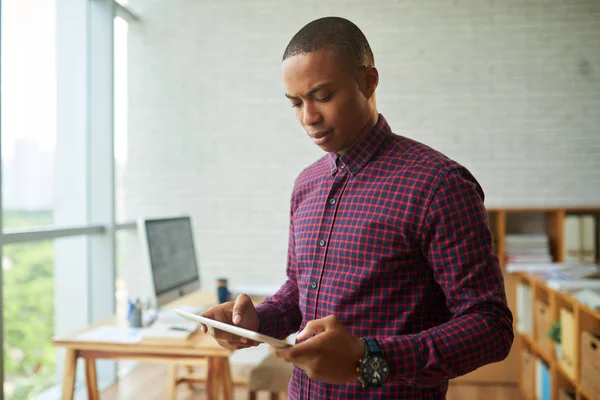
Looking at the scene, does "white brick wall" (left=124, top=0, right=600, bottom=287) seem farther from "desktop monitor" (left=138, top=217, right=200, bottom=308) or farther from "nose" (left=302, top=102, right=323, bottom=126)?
"nose" (left=302, top=102, right=323, bottom=126)

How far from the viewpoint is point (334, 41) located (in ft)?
3.53

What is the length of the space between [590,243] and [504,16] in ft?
5.87

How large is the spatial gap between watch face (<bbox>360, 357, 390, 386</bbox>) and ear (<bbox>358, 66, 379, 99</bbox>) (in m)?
0.50

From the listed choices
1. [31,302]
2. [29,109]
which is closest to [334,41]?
[29,109]

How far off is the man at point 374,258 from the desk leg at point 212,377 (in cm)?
127

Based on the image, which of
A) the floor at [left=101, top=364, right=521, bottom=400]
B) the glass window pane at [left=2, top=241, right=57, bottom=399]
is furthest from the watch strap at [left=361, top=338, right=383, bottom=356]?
the glass window pane at [left=2, top=241, right=57, bottom=399]

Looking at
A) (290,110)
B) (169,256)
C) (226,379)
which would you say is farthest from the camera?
(290,110)

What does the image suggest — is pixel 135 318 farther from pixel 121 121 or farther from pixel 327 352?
pixel 121 121

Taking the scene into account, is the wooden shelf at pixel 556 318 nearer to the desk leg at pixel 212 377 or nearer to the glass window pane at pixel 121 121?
the desk leg at pixel 212 377

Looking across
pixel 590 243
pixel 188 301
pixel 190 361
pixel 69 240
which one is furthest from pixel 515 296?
pixel 69 240

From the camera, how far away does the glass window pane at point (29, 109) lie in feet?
11.2

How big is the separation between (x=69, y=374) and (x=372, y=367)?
6.36 ft

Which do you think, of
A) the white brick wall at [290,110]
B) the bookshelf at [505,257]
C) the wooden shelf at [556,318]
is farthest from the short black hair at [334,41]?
the white brick wall at [290,110]

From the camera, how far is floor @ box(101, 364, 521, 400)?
3.75 metres
